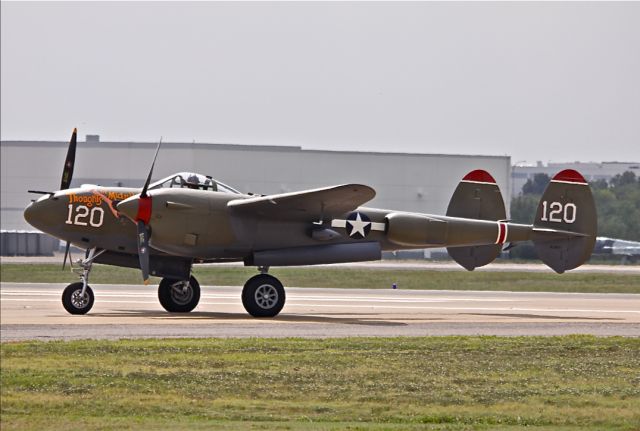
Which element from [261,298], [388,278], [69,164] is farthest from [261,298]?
[388,278]

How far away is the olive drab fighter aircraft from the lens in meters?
25.1

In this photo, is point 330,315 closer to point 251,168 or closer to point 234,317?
point 234,317

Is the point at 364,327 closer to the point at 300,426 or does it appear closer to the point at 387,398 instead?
the point at 387,398

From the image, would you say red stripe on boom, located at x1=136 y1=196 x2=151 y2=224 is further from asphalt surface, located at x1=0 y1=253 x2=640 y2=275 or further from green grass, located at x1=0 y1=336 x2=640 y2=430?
asphalt surface, located at x1=0 y1=253 x2=640 y2=275

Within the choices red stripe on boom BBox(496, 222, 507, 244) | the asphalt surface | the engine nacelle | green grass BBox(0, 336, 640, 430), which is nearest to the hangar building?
the asphalt surface

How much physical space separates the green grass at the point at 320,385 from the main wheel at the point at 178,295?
314 inches

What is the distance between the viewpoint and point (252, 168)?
78.7m

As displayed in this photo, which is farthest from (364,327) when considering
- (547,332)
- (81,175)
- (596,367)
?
(81,175)

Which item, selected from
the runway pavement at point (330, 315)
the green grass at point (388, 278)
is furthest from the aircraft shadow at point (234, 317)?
the green grass at point (388, 278)

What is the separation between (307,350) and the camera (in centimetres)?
1855

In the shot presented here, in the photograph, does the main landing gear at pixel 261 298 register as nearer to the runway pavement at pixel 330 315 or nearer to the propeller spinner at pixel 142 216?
the runway pavement at pixel 330 315

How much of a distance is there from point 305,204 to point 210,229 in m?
2.21

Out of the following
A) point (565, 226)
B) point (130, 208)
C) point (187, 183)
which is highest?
point (187, 183)

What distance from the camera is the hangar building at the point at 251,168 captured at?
78.5 m
